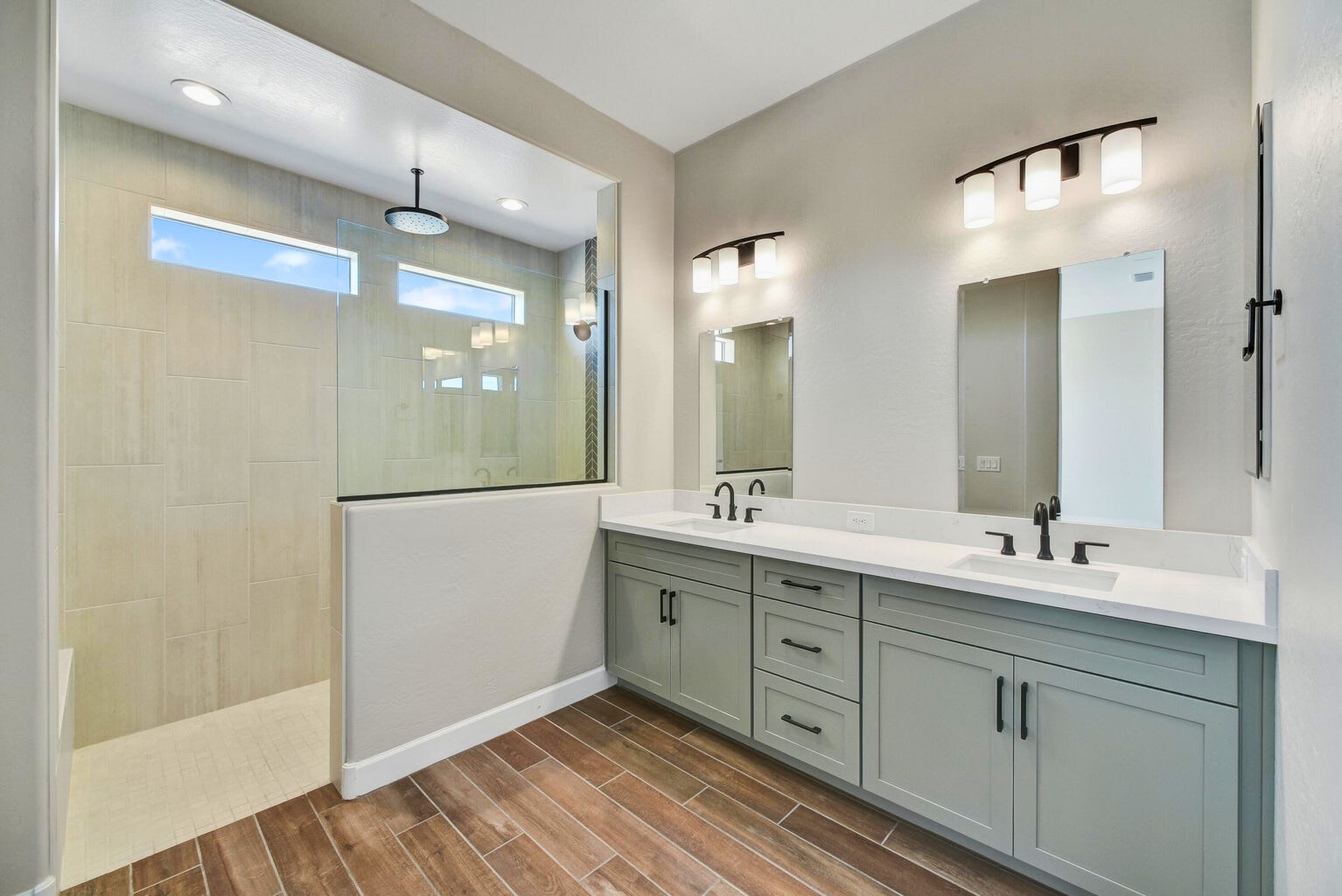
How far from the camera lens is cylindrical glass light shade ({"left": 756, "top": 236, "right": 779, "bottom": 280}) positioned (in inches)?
110

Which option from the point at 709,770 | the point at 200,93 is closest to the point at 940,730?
the point at 709,770

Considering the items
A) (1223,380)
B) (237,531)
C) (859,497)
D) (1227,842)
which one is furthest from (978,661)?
(237,531)

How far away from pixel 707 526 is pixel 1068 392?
1.65m

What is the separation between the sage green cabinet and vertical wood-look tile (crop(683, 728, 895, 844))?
11 centimetres

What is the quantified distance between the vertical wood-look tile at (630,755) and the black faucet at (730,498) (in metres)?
1.15

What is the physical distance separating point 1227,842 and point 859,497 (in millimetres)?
1475

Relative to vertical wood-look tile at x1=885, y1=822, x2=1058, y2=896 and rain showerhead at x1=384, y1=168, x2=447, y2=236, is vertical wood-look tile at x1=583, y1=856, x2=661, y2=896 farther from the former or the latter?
rain showerhead at x1=384, y1=168, x2=447, y2=236

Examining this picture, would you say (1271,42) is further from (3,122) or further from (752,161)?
(3,122)

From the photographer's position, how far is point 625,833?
1.87 meters

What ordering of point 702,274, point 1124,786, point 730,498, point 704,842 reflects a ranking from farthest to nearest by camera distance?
point 702,274 < point 730,498 < point 704,842 < point 1124,786

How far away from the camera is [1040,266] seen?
6.72ft

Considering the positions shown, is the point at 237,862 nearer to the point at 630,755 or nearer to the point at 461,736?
the point at 461,736

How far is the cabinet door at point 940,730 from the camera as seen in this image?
1641mm

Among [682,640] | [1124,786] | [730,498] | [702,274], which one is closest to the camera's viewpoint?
[1124,786]
